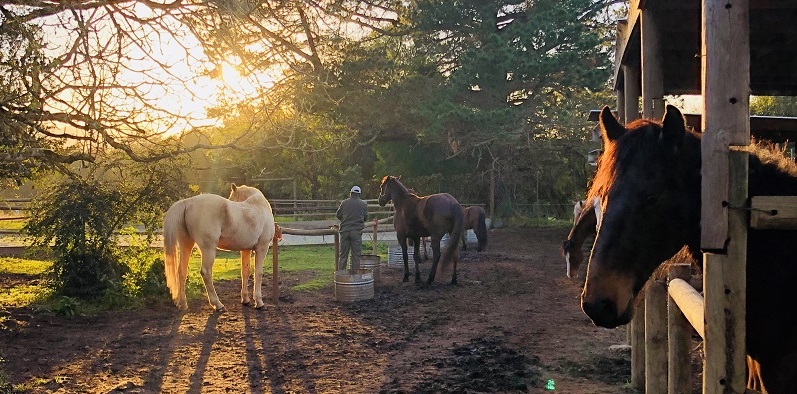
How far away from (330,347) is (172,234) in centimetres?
274

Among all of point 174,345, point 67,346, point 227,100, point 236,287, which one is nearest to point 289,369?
point 174,345

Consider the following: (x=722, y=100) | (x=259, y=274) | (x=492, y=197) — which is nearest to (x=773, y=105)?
(x=492, y=197)

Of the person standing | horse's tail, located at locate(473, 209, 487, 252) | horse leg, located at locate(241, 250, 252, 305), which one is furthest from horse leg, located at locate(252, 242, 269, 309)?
horse's tail, located at locate(473, 209, 487, 252)

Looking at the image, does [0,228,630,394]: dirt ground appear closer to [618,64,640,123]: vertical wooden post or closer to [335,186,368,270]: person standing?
[335,186,368,270]: person standing

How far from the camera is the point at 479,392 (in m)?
4.37

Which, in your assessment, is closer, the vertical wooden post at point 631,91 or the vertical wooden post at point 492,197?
the vertical wooden post at point 631,91

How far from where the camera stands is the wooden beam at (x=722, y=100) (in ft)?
5.47

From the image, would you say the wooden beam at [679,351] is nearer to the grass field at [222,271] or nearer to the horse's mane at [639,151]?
the horse's mane at [639,151]

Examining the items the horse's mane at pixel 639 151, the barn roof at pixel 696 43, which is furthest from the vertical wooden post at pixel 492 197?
the horse's mane at pixel 639 151

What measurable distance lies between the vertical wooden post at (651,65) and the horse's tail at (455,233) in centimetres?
601

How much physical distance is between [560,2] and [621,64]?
13.9 m

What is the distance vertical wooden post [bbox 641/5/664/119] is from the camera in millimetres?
3387

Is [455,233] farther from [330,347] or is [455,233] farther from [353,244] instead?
[330,347]

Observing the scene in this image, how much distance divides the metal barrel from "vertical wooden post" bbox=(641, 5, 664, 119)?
17.5 feet
